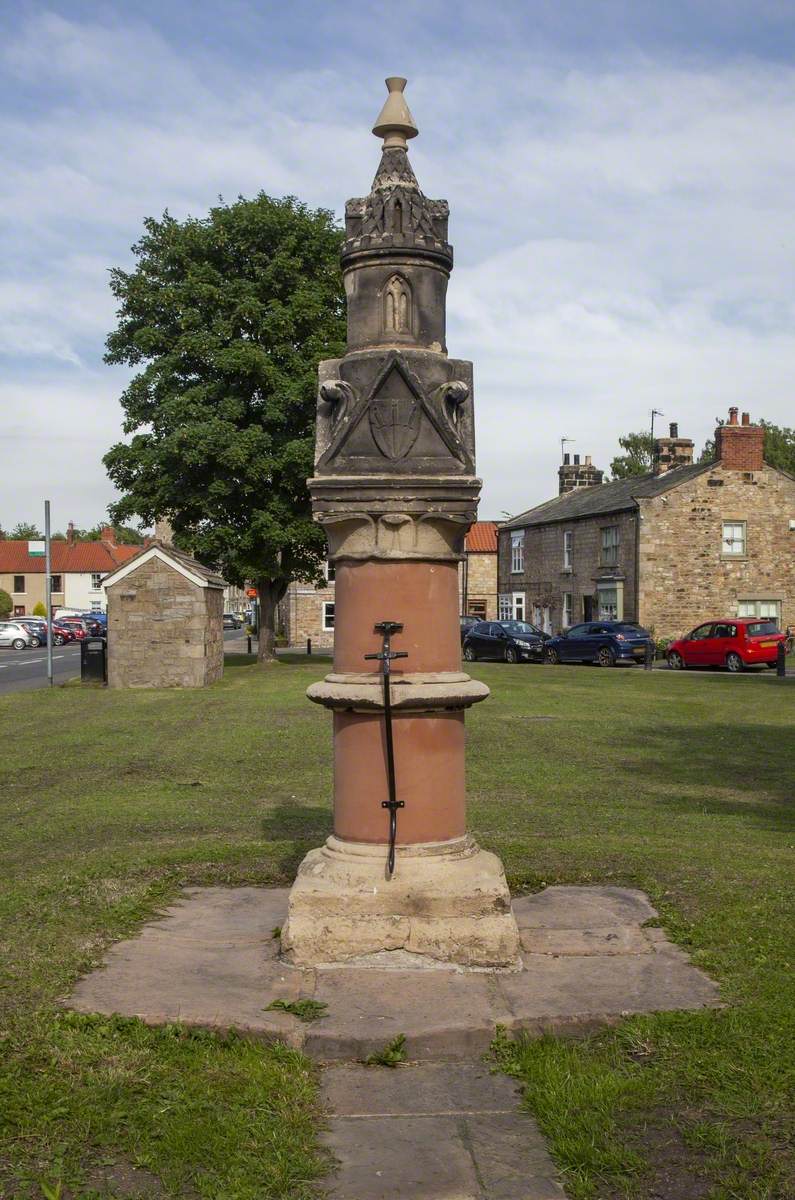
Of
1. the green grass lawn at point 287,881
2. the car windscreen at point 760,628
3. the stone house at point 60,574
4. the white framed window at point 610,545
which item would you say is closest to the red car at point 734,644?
the car windscreen at point 760,628

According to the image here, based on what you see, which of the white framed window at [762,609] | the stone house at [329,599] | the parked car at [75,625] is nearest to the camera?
the white framed window at [762,609]

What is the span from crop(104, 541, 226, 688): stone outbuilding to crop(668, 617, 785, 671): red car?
51.7ft

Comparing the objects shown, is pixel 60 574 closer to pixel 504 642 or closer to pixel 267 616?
pixel 504 642

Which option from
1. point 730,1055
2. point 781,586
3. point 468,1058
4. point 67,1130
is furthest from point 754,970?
point 781,586

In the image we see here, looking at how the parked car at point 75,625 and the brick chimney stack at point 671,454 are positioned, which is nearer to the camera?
the brick chimney stack at point 671,454

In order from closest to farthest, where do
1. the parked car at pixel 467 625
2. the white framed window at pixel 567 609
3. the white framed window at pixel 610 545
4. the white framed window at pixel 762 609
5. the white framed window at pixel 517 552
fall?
the parked car at pixel 467 625
the white framed window at pixel 762 609
the white framed window at pixel 610 545
the white framed window at pixel 567 609
the white framed window at pixel 517 552

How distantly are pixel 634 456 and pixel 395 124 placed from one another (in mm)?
82572

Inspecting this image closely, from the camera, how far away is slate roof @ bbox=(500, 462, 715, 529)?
45250 millimetres

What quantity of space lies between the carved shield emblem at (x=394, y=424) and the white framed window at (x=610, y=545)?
41247mm

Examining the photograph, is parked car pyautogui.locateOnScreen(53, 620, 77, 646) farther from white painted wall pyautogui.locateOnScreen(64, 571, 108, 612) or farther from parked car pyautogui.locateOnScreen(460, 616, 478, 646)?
white painted wall pyautogui.locateOnScreen(64, 571, 108, 612)

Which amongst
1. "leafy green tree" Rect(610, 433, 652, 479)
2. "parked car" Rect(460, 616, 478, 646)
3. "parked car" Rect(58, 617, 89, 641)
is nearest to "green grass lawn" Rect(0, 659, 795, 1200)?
"parked car" Rect(460, 616, 478, 646)

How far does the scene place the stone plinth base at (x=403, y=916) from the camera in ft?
18.9

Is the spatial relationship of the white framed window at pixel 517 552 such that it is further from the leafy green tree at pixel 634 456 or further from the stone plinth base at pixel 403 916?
the stone plinth base at pixel 403 916

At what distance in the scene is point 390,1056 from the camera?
477cm
